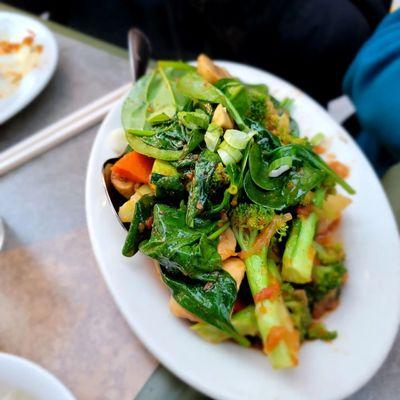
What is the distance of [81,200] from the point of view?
1.11 m

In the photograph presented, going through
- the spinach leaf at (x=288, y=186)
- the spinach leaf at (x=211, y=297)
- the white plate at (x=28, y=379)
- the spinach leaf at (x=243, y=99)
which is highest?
the spinach leaf at (x=243, y=99)

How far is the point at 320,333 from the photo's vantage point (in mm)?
864

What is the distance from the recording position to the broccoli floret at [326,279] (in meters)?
0.91

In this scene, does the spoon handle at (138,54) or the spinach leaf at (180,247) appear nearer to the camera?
the spinach leaf at (180,247)

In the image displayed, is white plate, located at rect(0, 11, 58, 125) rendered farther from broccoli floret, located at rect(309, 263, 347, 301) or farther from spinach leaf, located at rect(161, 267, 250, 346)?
broccoli floret, located at rect(309, 263, 347, 301)

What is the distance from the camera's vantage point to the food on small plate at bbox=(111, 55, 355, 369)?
789mm

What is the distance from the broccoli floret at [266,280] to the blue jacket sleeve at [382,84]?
56 cm

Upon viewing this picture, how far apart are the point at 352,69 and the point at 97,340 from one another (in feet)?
3.77

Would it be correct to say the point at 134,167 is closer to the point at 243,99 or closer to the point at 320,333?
the point at 243,99

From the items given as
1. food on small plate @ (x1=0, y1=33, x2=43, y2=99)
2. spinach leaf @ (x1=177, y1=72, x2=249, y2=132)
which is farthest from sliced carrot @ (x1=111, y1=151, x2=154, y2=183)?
food on small plate @ (x1=0, y1=33, x2=43, y2=99)

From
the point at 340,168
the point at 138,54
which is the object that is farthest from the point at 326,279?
the point at 138,54

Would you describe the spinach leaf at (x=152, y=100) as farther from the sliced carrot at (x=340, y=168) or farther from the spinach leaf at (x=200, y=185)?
the sliced carrot at (x=340, y=168)

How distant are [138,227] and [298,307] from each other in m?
0.39

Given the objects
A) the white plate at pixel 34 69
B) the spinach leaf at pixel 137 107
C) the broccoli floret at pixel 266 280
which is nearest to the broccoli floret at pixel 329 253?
the broccoli floret at pixel 266 280
